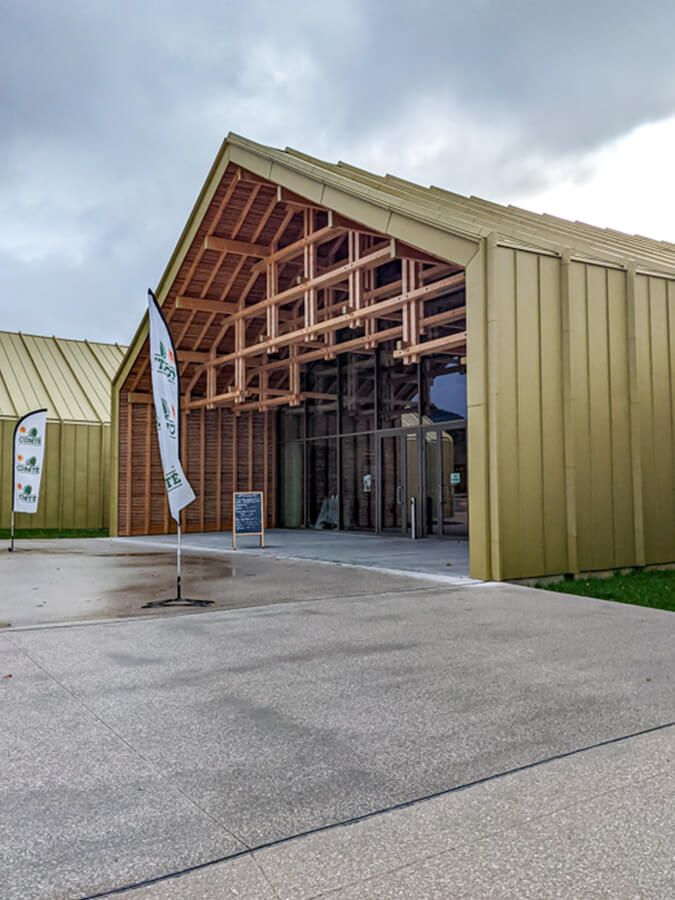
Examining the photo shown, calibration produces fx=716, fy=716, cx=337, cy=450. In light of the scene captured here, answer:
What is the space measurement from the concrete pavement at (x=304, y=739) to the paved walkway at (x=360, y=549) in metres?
3.91

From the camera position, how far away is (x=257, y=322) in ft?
61.9

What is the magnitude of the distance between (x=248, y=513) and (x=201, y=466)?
18.1 ft

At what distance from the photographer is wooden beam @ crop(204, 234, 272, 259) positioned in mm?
15711

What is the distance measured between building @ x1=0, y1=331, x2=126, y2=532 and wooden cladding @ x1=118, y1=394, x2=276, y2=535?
4245 millimetres

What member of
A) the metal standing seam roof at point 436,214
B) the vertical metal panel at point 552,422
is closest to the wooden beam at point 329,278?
the metal standing seam roof at point 436,214

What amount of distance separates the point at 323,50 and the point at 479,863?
53.6ft

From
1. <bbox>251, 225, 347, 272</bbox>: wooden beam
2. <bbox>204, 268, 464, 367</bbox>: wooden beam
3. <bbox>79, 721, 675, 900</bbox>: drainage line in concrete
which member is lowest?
<bbox>79, 721, 675, 900</bbox>: drainage line in concrete

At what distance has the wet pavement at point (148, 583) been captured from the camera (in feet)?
24.9

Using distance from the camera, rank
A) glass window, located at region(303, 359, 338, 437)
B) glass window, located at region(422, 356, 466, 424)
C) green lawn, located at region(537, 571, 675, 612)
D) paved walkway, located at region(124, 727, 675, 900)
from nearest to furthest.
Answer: paved walkway, located at region(124, 727, 675, 900) → green lawn, located at region(537, 571, 675, 612) → glass window, located at region(422, 356, 466, 424) → glass window, located at region(303, 359, 338, 437)

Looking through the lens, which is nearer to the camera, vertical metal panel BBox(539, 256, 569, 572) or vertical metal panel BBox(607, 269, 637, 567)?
vertical metal panel BBox(539, 256, 569, 572)

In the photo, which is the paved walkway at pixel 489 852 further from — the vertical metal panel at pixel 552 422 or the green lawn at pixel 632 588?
the vertical metal panel at pixel 552 422

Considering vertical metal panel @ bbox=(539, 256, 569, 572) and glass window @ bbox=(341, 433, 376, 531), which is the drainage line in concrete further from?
glass window @ bbox=(341, 433, 376, 531)

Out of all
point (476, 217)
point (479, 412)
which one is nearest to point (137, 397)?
point (476, 217)

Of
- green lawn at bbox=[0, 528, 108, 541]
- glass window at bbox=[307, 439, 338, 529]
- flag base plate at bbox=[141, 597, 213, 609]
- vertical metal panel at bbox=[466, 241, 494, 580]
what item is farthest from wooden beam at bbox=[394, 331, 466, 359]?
green lawn at bbox=[0, 528, 108, 541]
